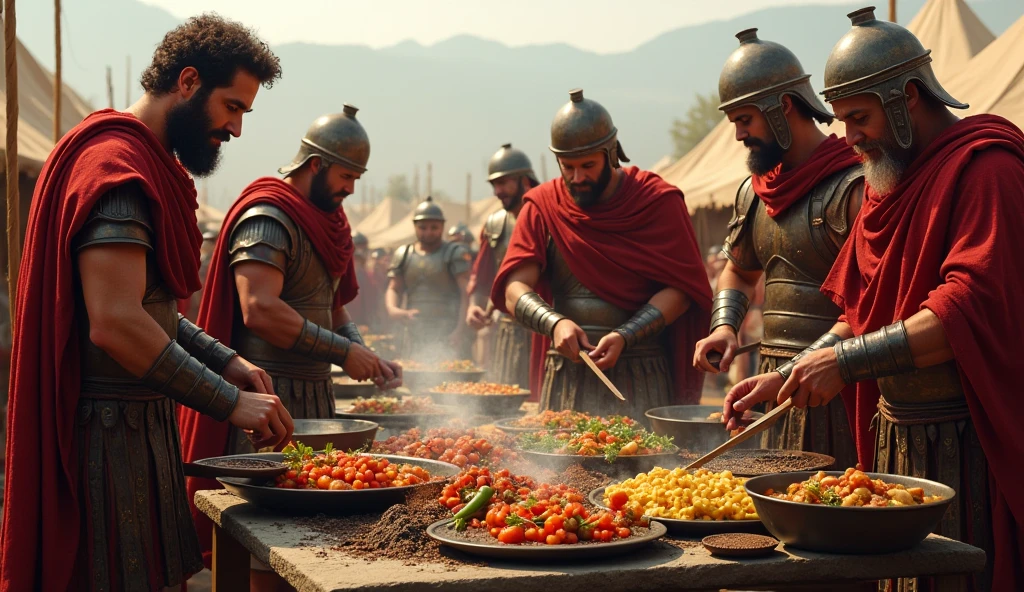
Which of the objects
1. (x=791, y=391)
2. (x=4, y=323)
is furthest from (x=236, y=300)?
(x=4, y=323)

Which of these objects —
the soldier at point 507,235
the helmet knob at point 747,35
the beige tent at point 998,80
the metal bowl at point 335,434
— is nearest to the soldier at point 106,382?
the metal bowl at point 335,434

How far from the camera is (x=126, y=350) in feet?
8.89

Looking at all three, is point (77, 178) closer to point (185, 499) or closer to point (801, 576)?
point (185, 499)

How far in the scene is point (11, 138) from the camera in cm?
453

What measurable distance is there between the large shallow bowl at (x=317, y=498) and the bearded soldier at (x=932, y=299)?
113 cm

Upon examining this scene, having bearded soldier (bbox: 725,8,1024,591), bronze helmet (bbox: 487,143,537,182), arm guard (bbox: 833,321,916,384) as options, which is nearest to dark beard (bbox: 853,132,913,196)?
bearded soldier (bbox: 725,8,1024,591)

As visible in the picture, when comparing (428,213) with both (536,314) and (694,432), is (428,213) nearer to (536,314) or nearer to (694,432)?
(536,314)

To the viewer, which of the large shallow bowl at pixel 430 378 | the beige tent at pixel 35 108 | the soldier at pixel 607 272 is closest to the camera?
the soldier at pixel 607 272

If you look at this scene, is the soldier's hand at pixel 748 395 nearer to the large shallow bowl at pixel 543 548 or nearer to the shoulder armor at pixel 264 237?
the large shallow bowl at pixel 543 548

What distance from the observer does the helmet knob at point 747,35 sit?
14.3 ft

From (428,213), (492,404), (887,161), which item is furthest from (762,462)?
(428,213)

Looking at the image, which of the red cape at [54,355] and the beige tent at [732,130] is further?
the beige tent at [732,130]

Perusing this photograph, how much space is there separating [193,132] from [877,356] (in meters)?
2.15

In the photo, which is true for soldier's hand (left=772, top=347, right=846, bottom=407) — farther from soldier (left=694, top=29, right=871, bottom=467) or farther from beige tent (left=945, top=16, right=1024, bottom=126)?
beige tent (left=945, top=16, right=1024, bottom=126)
